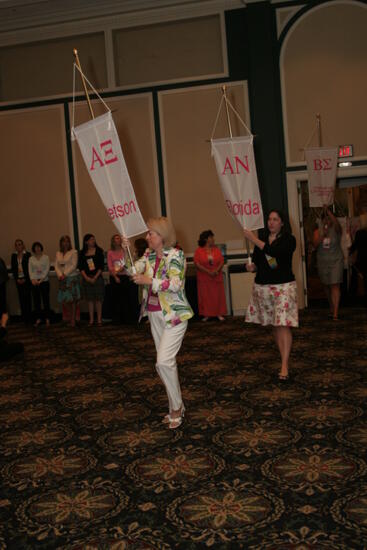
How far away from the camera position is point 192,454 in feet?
11.6

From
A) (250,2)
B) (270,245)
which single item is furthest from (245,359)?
(250,2)

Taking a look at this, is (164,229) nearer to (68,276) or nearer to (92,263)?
(92,263)

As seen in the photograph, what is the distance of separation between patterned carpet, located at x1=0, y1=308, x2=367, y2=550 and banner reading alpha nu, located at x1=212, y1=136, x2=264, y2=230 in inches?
56.2

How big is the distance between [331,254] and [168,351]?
15.8 ft

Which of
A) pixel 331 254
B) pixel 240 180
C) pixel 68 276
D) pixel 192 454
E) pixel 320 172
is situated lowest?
pixel 192 454

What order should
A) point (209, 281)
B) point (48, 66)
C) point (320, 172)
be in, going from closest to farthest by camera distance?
point (320, 172), point (209, 281), point (48, 66)

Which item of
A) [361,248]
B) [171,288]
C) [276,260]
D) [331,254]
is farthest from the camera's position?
[331,254]

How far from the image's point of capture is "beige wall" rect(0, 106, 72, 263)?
10.6m

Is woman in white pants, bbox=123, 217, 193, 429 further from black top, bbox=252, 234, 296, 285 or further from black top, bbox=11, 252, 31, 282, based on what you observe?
black top, bbox=11, 252, 31, 282

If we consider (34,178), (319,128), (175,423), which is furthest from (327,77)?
(175,423)

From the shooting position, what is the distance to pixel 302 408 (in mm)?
4270

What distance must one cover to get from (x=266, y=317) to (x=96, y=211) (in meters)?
6.00

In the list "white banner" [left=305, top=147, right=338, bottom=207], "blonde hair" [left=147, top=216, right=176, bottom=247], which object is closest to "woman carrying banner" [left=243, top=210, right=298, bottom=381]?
"blonde hair" [left=147, top=216, right=176, bottom=247]

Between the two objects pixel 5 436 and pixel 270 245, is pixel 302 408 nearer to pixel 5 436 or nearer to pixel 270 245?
pixel 270 245
